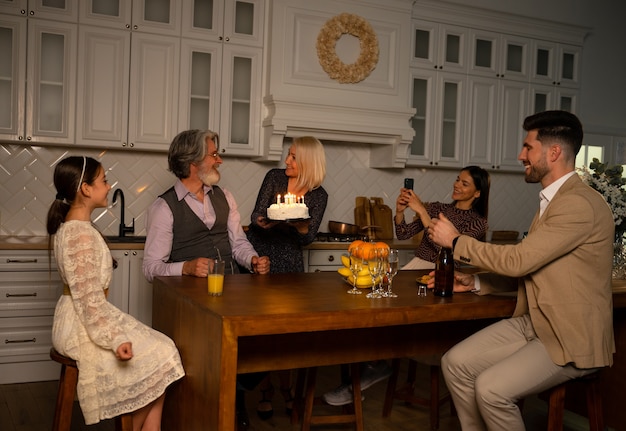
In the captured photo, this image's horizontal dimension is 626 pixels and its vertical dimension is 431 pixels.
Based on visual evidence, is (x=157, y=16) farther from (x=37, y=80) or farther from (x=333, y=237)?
(x=333, y=237)

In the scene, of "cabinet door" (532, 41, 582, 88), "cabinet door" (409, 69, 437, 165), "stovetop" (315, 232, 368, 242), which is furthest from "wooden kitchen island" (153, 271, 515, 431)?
"cabinet door" (532, 41, 582, 88)

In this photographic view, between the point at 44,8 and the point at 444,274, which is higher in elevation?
the point at 44,8

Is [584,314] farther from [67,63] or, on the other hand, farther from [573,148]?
[67,63]

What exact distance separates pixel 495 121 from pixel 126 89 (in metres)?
3.09

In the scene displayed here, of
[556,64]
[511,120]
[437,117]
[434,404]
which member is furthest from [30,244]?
[556,64]

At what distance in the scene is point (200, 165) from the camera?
10.1 ft

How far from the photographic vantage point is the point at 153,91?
448 cm

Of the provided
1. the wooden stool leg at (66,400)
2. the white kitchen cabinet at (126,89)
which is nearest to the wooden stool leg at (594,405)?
the wooden stool leg at (66,400)

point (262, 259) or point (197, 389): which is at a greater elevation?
point (262, 259)

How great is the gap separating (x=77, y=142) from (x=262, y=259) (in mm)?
1940

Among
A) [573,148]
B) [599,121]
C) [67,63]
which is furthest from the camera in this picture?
[599,121]

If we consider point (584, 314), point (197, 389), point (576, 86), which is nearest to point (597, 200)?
point (584, 314)

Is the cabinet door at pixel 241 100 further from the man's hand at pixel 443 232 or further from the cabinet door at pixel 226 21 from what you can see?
the man's hand at pixel 443 232

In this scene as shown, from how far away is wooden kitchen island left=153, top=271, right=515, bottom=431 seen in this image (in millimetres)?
2076
